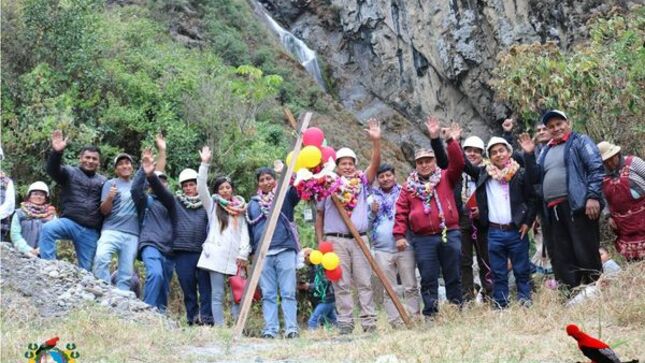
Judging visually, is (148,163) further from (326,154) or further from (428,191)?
(428,191)

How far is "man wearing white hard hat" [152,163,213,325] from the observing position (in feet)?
22.0

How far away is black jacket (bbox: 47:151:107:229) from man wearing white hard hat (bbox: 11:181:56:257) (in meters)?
0.78

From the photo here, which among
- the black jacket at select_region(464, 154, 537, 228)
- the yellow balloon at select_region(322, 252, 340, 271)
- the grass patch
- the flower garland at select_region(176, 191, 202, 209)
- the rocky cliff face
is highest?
the rocky cliff face

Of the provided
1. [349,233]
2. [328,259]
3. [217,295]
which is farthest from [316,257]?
[217,295]

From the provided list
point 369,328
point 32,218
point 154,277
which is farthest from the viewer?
point 32,218

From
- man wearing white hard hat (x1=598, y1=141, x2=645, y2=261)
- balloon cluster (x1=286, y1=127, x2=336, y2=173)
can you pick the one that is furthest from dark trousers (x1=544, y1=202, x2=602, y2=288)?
balloon cluster (x1=286, y1=127, x2=336, y2=173)

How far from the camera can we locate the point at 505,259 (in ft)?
19.7

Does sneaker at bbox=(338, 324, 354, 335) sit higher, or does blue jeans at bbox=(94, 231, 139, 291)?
blue jeans at bbox=(94, 231, 139, 291)

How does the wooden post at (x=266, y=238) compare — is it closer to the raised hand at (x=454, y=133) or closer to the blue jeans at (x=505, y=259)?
the raised hand at (x=454, y=133)

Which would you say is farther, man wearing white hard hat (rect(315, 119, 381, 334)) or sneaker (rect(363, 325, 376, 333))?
man wearing white hard hat (rect(315, 119, 381, 334))

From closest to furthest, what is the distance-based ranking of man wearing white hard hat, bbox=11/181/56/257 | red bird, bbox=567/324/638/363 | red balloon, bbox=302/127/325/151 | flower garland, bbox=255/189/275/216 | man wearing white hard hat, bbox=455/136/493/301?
red bird, bbox=567/324/638/363, red balloon, bbox=302/127/325/151, flower garland, bbox=255/189/275/216, man wearing white hard hat, bbox=455/136/493/301, man wearing white hard hat, bbox=11/181/56/257

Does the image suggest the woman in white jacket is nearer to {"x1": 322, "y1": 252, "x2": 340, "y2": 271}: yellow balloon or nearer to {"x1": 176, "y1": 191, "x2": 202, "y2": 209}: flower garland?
A: {"x1": 176, "y1": 191, "x2": 202, "y2": 209}: flower garland

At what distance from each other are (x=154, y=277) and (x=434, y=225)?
2.67m

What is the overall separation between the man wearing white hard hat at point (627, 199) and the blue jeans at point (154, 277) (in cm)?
406
